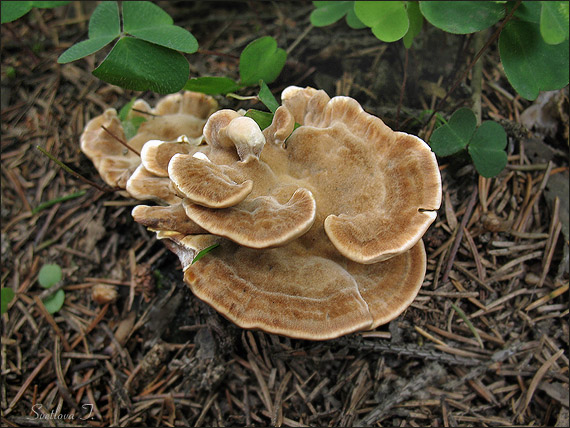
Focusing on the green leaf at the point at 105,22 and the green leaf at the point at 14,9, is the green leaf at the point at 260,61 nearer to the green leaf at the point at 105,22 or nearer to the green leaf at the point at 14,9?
the green leaf at the point at 105,22

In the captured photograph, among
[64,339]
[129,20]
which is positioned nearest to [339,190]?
[129,20]

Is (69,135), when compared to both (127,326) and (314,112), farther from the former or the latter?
(314,112)

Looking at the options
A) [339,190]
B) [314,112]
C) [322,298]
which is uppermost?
[314,112]

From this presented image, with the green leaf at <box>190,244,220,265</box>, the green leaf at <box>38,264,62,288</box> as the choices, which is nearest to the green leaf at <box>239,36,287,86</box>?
the green leaf at <box>190,244,220,265</box>

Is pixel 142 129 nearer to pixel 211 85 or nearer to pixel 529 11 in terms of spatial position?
pixel 211 85

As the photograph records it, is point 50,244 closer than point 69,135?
Yes

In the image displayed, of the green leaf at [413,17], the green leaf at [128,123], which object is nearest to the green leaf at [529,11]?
the green leaf at [413,17]

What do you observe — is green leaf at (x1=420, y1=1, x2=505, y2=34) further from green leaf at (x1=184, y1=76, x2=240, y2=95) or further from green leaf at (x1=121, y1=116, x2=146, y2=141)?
green leaf at (x1=121, y1=116, x2=146, y2=141)
